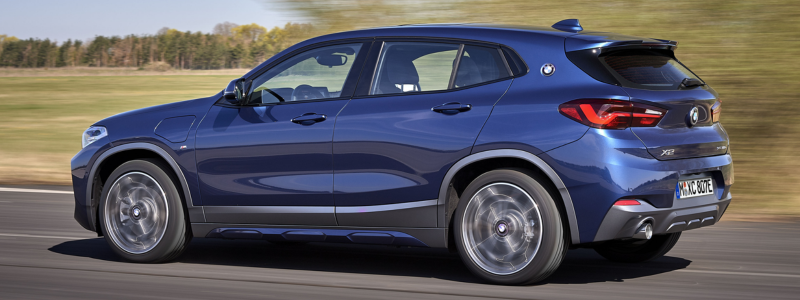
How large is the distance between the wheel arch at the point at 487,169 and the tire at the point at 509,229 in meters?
0.06

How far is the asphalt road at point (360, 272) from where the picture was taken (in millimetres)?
5176

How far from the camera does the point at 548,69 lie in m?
Answer: 5.12

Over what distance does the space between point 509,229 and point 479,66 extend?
0.99m

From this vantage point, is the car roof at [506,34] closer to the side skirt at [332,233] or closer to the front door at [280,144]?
the front door at [280,144]

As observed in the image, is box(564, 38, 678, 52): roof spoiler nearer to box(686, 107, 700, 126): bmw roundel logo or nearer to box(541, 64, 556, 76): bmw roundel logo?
box(541, 64, 556, 76): bmw roundel logo

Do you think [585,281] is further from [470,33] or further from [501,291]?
[470,33]

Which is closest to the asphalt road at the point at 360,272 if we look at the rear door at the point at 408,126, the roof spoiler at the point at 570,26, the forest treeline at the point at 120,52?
the rear door at the point at 408,126

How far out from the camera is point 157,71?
7294 centimetres

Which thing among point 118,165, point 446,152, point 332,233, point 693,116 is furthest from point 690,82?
point 118,165

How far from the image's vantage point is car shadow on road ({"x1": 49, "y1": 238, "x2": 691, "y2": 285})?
584 cm

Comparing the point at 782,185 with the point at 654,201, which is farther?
the point at 782,185

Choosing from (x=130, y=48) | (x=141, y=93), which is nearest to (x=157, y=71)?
(x=130, y=48)

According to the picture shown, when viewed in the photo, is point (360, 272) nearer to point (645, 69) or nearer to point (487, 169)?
point (487, 169)

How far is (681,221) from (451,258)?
193cm
